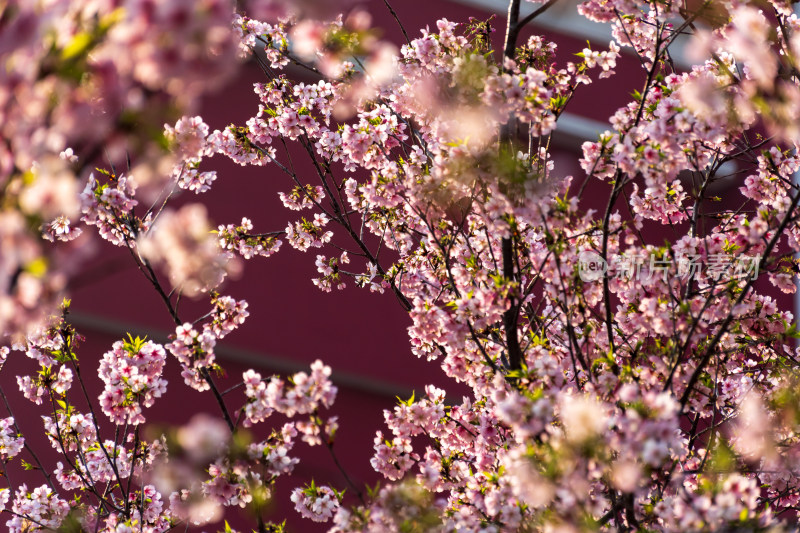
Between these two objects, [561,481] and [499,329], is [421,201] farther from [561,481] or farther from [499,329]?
[561,481]

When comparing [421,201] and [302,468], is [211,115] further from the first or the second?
[421,201]

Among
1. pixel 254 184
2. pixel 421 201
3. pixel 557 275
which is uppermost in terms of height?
pixel 254 184

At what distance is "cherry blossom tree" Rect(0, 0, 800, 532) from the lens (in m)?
1.38

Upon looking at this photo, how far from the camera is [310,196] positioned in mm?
4523

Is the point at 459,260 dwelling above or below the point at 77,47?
above

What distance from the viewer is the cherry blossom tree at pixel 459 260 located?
1.38 meters

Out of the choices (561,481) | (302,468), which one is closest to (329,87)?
(561,481)

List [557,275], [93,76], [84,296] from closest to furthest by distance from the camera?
Answer: [93,76] < [557,275] < [84,296]

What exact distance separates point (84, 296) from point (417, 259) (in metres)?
3.44

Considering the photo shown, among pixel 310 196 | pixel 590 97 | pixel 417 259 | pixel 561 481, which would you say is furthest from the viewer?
pixel 590 97

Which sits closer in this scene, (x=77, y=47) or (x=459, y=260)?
(x=77, y=47)

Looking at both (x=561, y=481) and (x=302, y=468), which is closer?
(x=561, y=481)

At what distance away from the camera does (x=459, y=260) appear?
13.0 feet

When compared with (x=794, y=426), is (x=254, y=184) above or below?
above
